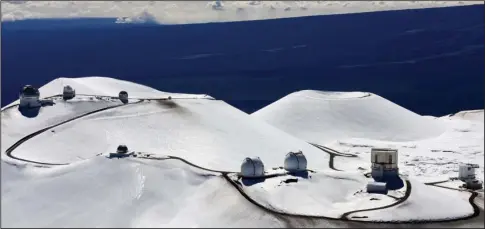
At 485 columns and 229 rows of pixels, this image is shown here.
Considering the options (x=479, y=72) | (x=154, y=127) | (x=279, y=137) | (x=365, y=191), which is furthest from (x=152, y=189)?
(x=479, y=72)

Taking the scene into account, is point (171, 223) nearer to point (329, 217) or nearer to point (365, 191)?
point (329, 217)

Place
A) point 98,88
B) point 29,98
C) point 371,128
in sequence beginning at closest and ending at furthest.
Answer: point 29,98, point 98,88, point 371,128

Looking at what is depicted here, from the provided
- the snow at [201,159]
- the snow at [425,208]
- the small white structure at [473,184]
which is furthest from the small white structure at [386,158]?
the small white structure at [473,184]

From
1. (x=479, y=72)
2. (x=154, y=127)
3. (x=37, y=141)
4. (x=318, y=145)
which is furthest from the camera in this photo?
(x=479, y=72)

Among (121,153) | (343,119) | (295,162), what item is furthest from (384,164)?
(343,119)

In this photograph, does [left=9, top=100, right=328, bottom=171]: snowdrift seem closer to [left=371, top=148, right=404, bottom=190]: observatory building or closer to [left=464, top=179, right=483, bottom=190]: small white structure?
[left=371, top=148, right=404, bottom=190]: observatory building

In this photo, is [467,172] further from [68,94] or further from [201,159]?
[68,94]

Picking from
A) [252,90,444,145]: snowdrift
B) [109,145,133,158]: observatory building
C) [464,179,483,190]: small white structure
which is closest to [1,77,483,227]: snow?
[252,90,444,145]: snowdrift
